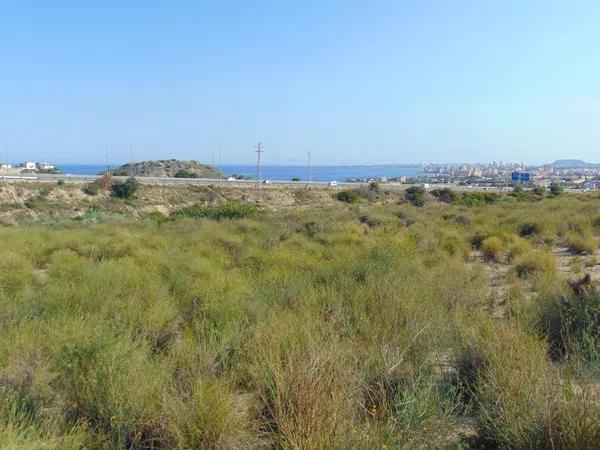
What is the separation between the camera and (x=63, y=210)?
165 feet

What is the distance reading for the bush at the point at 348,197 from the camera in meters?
58.5

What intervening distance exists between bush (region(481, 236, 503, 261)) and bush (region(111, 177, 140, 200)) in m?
49.3

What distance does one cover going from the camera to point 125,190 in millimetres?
59625

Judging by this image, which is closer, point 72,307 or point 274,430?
point 274,430

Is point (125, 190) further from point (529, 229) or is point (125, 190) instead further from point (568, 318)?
point (568, 318)

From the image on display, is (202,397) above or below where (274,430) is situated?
above

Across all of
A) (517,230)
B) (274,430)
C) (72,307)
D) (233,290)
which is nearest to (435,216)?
(517,230)

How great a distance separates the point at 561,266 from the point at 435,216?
461 inches

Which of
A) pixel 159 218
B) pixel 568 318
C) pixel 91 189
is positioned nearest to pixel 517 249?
pixel 568 318

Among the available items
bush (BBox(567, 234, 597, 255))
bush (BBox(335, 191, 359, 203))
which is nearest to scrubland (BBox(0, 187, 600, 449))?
bush (BBox(567, 234, 597, 255))

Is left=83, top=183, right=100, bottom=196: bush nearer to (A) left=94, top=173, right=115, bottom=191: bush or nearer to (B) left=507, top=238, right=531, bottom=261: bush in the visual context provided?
(A) left=94, top=173, right=115, bottom=191: bush

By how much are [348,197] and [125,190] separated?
25225mm

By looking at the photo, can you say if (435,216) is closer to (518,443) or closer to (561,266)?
(561,266)

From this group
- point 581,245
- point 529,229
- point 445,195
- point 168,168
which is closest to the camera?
point 581,245
